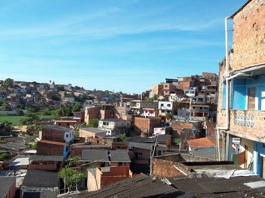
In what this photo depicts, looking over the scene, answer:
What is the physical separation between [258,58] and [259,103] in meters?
1.34

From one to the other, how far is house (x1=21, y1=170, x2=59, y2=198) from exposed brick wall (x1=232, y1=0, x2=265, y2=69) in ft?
50.7

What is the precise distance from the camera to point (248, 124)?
666cm

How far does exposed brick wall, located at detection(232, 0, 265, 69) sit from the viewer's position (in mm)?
6395

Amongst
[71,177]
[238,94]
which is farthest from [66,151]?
[238,94]

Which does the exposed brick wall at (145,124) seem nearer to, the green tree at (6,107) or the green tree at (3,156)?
the green tree at (3,156)

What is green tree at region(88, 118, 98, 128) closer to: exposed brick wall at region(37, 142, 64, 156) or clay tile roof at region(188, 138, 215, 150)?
exposed brick wall at region(37, 142, 64, 156)

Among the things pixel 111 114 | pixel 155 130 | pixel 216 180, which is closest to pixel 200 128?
pixel 155 130

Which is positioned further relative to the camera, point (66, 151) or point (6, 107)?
point (6, 107)

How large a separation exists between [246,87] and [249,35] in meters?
1.53

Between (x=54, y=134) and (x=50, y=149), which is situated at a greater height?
(x=54, y=134)

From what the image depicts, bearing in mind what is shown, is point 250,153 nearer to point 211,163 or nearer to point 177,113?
point 211,163

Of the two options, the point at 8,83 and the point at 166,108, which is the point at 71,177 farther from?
the point at 8,83

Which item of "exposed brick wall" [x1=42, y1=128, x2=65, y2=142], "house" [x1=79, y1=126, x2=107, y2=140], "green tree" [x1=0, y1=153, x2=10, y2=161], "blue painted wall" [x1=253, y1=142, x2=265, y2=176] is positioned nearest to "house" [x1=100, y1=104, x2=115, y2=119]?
"house" [x1=79, y1=126, x2=107, y2=140]

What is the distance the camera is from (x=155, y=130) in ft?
139
